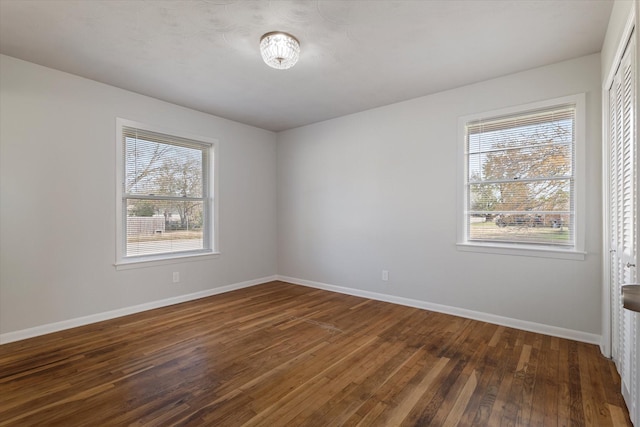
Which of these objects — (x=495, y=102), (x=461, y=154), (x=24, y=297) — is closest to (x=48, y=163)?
(x=24, y=297)

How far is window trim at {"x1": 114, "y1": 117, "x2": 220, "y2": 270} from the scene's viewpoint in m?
3.61

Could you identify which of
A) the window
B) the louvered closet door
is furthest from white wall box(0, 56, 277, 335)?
the louvered closet door

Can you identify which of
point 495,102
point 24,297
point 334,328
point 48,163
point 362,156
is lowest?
point 334,328

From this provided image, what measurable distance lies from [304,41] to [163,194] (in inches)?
107

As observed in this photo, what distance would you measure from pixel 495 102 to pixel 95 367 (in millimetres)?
4450

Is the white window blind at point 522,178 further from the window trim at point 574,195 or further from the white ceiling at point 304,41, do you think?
the white ceiling at point 304,41

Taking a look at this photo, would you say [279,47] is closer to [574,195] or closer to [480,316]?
[574,195]

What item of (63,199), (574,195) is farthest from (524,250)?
(63,199)

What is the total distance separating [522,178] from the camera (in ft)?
10.6

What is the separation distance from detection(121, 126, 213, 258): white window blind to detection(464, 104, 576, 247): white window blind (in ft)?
11.7

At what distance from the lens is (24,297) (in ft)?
9.73

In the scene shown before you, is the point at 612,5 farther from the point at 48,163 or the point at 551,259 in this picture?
the point at 48,163

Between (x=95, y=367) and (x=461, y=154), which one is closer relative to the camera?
(x=95, y=367)

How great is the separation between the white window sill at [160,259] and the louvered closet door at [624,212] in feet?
14.2
